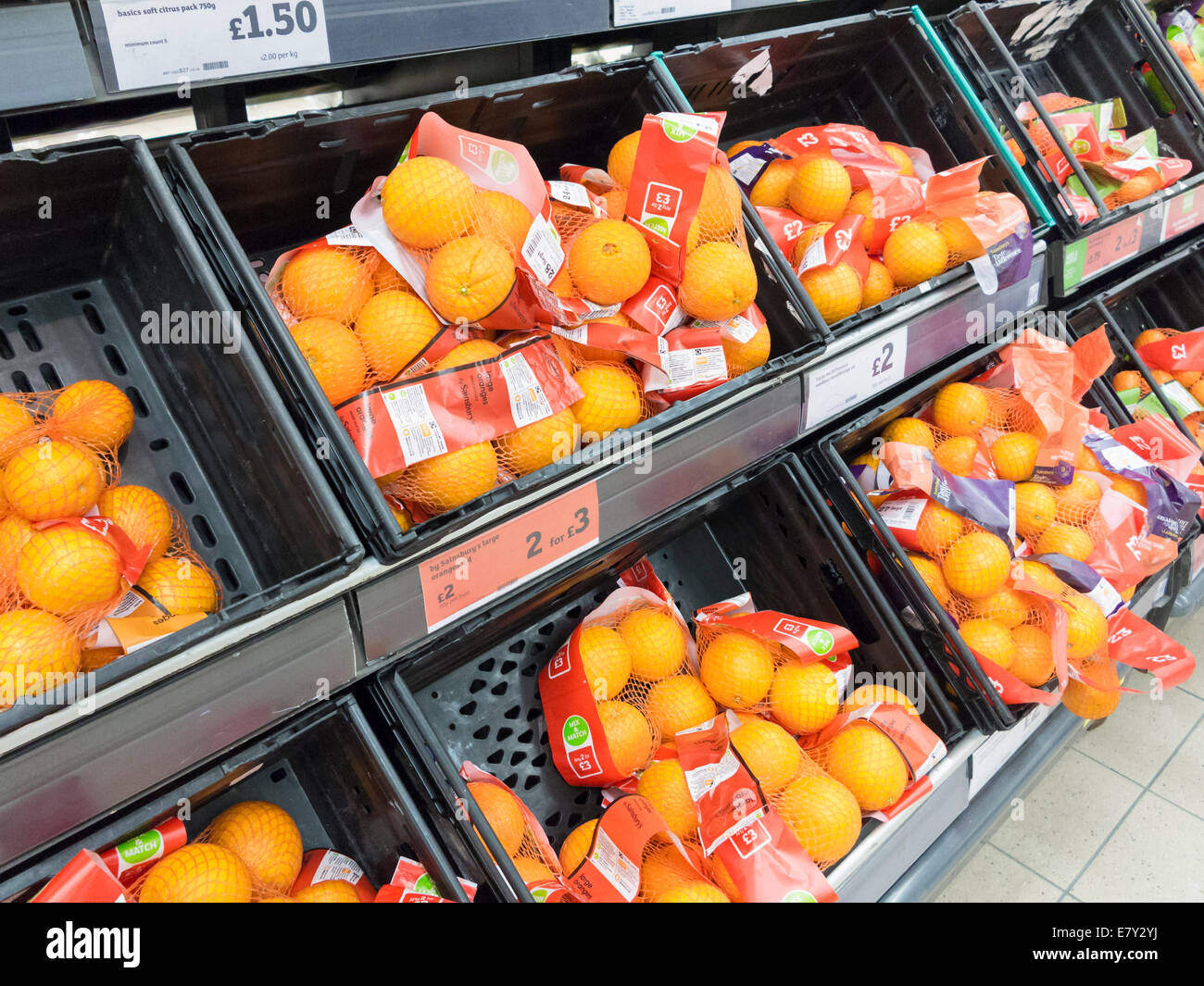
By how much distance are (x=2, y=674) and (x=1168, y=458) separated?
247 cm

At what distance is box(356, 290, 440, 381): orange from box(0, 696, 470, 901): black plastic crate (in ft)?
1.46

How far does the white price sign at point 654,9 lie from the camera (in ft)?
4.85

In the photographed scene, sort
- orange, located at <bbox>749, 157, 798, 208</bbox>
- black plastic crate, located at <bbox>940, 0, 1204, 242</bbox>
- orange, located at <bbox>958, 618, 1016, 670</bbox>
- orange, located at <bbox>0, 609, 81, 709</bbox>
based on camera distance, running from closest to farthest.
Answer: orange, located at <bbox>0, 609, 81, 709</bbox> < orange, located at <bbox>958, 618, 1016, 670</bbox> < orange, located at <bbox>749, 157, 798, 208</bbox> < black plastic crate, located at <bbox>940, 0, 1204, 242</bbox>

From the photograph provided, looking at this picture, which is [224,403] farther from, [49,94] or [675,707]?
[675,707]

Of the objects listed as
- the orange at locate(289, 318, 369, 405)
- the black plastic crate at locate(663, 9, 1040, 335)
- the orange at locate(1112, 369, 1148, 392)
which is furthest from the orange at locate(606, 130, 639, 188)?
the orange at locate(1112, 369, 1148, 392)

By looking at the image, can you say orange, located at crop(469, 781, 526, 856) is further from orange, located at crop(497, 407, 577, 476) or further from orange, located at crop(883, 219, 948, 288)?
orange, located at crop(883, 219, 948, 288)

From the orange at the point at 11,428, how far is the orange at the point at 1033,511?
1797 mm

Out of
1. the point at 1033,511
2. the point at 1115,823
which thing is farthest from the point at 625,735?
the point at 1115,823

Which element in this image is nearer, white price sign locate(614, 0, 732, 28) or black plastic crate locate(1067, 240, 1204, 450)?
white price sign locate(614, 0, 732, 28)

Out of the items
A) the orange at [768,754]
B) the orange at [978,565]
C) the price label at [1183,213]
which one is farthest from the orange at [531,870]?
the price label at [1183,213]

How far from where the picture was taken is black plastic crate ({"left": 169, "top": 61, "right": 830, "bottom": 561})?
1.03 meters

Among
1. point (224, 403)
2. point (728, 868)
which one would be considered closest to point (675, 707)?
point (728, 868)

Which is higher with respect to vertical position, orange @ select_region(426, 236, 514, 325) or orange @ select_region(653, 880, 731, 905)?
orange @ select_region(426, 236, 514, 325)

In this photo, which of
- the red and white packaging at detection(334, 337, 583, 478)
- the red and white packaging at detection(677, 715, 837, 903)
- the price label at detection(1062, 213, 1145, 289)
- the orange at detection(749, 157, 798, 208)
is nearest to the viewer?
the red and white packaging at detection(334, 337, 583, 478)
